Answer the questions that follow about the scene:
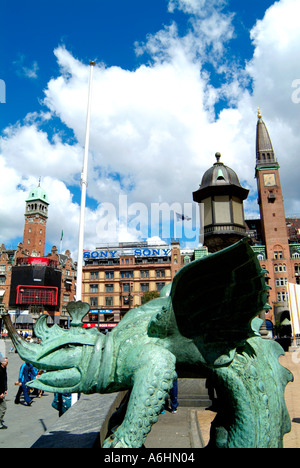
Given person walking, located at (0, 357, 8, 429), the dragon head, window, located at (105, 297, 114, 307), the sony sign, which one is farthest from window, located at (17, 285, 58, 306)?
the dragon head

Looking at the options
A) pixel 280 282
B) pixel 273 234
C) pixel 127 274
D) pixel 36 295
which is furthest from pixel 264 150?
pixel 36 295

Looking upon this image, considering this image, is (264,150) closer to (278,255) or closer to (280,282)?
(278,255)

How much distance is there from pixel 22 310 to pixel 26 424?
5716 cm

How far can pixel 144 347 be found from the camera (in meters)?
1.93

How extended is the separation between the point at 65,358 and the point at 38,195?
93277 mm

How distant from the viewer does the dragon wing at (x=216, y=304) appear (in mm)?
1844

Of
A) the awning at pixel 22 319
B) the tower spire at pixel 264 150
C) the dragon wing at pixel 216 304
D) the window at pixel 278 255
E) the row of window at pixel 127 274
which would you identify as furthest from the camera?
the tower spire at pixel 264 150

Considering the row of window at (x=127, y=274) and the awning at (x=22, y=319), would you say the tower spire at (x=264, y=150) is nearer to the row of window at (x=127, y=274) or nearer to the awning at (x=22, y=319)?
the row of window at (x=127, y=274)

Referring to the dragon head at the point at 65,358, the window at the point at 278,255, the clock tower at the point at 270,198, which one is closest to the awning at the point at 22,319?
the clock tower at the point at 270,198

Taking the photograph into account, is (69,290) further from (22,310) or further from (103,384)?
(103,384)

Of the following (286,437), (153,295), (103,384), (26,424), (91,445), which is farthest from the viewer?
(153,295)

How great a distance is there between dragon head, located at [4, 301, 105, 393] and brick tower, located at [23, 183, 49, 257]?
81775mm

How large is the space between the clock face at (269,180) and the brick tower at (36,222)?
55.8 metres

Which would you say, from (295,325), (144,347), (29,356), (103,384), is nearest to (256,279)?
(144,347)
